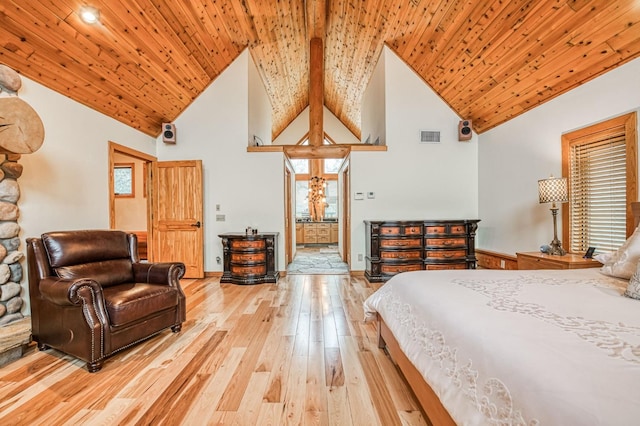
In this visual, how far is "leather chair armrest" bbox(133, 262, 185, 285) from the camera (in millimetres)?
2736

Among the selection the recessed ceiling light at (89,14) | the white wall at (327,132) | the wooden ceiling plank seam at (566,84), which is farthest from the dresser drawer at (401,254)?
the white wall at (327,132)

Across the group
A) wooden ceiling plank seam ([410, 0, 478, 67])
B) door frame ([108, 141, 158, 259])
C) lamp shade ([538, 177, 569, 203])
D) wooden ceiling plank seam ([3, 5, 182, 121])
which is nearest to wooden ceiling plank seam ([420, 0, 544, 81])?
wooden ceiling plank seam ([410, 0, 478, 67])

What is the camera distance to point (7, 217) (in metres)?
2.56

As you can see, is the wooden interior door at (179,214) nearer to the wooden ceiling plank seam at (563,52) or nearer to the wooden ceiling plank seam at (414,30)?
the wooden ceiling plank seam at (414,30)

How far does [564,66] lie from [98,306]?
193 inches

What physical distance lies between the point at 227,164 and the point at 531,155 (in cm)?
465

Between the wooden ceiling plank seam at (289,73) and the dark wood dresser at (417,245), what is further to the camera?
the wooden ceiling plank seam at (289,73)

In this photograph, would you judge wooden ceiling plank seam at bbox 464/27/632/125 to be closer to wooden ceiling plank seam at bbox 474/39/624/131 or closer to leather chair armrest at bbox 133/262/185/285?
wooden ceiling plank seam at bbox 474/39/624/131

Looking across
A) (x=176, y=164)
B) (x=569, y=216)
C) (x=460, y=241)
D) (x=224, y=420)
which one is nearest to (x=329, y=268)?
(x=460, y=241)

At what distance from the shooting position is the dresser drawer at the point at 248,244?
4.59 m

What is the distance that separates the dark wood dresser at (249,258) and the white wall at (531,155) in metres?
3.61

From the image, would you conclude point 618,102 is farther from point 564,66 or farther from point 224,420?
point 224,420

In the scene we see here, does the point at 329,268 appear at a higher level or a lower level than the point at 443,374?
lower

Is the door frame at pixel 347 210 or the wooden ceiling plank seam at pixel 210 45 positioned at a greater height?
the wooden ceiling plank seam at pixel 210 45
